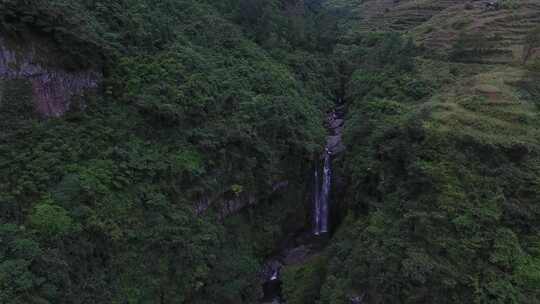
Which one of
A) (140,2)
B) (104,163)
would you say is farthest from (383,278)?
(140,2)

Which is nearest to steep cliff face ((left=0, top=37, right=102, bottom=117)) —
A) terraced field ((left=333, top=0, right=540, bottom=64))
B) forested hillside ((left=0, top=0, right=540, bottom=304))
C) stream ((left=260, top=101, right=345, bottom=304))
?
forested hillside ((left=0, top=0, right=540, bottom=304))

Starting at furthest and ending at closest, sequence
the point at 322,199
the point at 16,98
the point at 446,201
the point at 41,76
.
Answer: the point at 322,199 < the point at 446,201 < the point at 41,76 < the point at 16,98

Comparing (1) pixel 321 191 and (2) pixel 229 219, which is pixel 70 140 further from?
(1) pixel 321 191

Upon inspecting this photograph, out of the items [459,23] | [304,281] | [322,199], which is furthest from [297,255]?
[459,23]

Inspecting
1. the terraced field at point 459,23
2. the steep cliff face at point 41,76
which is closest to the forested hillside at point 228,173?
the steep cliff face at point 41,76

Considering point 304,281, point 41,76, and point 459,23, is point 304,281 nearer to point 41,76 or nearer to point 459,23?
point 41,76

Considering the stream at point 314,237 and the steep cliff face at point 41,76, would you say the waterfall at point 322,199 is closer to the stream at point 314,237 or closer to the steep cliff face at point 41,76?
the stream at point 314,237
